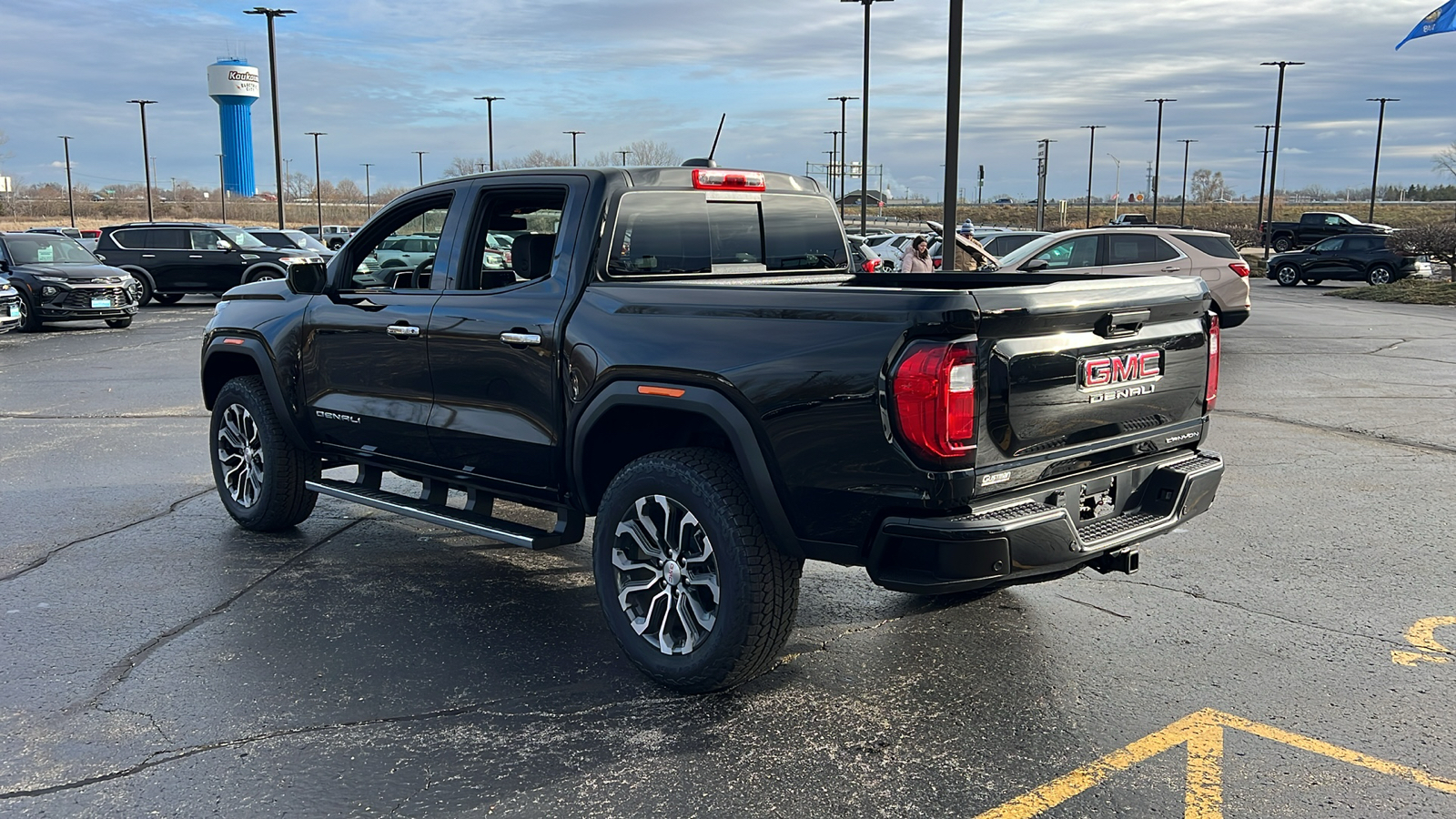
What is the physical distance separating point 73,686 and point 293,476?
2115 mm

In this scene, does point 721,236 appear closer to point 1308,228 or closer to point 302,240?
point 302,240

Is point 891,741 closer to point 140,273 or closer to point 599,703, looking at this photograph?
point 599,703

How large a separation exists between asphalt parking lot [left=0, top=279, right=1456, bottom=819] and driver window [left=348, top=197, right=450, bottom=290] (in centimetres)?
148

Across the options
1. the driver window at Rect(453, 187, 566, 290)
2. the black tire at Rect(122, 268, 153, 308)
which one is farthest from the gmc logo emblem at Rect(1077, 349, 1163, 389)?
the black tire at Rect(122, 268, 153, 308)

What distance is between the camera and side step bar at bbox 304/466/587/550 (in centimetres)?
477

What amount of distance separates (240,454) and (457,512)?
2120 millimetres

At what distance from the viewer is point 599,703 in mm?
4145

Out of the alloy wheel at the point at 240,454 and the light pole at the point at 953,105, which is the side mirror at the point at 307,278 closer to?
the alloy wheel at the point at 240,454

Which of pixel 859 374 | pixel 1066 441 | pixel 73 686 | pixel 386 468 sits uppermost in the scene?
pixel 859 374

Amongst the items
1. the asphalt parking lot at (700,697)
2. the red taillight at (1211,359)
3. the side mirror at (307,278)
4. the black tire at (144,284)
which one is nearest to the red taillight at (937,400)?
the asphalt parking lot at (700,697)

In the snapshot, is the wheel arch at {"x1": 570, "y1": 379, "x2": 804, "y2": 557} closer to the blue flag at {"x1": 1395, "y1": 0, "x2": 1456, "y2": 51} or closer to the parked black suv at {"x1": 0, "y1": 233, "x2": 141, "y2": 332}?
the parked black suv at {"x1": 0, "y1": 233, "x2": 141, "y2": 332}

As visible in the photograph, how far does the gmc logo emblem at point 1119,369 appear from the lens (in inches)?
154

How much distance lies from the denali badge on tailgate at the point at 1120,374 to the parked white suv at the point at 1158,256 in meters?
11.5

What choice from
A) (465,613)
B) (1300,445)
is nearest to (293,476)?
(465,613)
